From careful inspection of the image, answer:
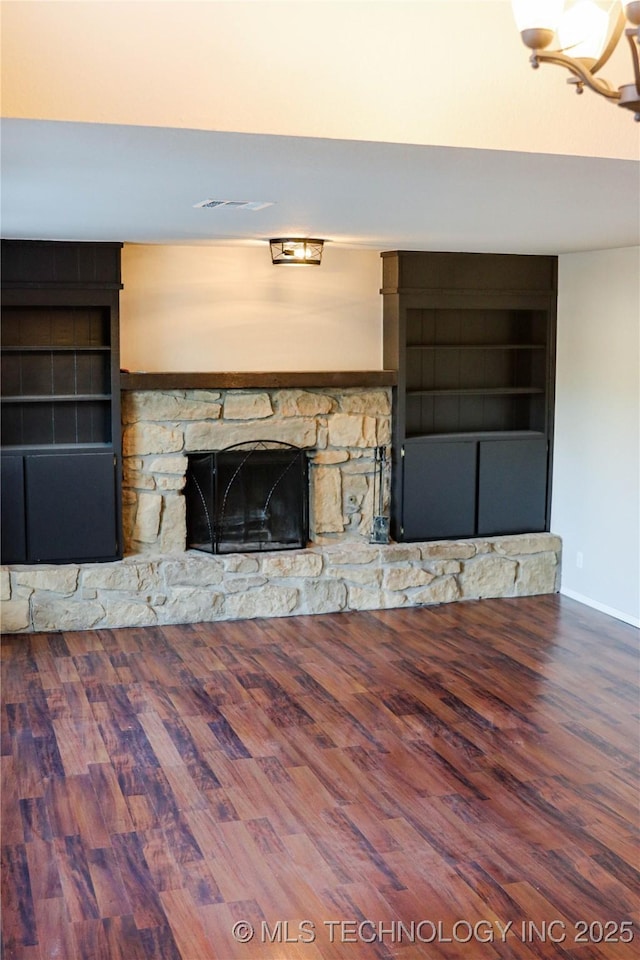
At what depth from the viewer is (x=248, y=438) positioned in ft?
22.4

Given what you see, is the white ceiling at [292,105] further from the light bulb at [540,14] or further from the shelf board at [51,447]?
the shelf board at [51,447]

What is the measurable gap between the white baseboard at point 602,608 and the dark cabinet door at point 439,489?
2.54ft

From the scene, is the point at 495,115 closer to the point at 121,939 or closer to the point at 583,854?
the point at 583,854

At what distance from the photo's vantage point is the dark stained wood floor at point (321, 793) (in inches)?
128

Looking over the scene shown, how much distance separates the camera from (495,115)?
10.6 feet

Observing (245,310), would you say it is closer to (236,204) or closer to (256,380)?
(256,380)

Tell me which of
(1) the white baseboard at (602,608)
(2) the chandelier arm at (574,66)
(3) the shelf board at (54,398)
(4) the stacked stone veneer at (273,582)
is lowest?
(1) the white baseboard at (602,608)

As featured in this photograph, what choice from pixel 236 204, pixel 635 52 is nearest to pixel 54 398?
pixel 236 204

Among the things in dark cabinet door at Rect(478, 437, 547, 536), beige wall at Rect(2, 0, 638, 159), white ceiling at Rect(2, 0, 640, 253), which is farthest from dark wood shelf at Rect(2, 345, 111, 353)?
beige wall at Rect(2, 0, 638, 159)

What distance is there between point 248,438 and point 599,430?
2.29 m

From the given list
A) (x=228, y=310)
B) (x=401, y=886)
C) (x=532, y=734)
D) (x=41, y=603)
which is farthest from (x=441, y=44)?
(x=41, y=603)

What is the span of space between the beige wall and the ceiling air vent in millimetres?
1252

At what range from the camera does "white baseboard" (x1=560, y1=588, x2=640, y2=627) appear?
6.54 metres

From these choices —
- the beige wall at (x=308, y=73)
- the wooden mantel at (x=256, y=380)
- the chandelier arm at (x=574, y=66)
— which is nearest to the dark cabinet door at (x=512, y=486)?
the wooden mantel at (x=256, y=380)
